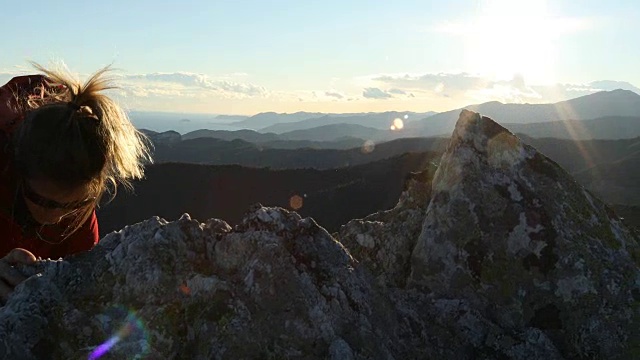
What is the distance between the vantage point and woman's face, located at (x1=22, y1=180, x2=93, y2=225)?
407 centimetres

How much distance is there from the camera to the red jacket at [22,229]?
4309mm

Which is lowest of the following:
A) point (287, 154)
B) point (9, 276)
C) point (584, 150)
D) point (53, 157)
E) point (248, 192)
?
point (287, 154)

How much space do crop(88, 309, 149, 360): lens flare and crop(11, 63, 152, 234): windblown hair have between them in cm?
132

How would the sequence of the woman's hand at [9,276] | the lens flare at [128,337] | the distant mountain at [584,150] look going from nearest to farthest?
the lens flare at [128,337], the woman's hand at [9,276], the distant mountain at [584,150]

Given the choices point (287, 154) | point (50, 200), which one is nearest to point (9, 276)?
point (50, 200)

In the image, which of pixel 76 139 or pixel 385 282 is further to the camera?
pixel 385 282

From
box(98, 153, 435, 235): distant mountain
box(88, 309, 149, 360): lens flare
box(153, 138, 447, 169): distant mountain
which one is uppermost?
box(88, 309, 149, 360): lens flare

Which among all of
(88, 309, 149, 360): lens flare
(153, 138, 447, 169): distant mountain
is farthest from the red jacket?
(153, 138, 447, 169): distant mountain

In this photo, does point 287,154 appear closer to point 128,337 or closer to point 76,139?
point 76,139

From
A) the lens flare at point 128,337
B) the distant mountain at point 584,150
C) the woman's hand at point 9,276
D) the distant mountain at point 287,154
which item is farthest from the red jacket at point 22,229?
the distant mountain at point 287,154

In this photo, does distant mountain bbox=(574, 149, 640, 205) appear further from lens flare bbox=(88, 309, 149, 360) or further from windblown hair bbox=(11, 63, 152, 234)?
lens flare bbox=(88, 309, 149, 360)

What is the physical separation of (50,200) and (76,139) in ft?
2.72

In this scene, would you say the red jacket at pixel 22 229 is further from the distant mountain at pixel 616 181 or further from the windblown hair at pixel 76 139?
the distant mountain at pixel 616 181

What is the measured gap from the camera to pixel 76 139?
3738 millimetres
